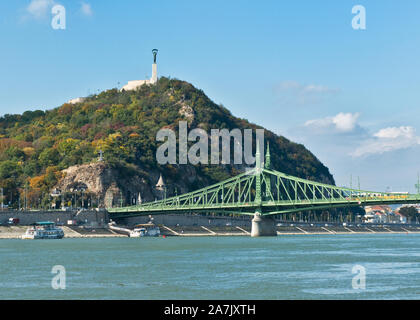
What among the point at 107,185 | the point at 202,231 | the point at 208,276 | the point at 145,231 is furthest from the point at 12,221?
the point at 208,276

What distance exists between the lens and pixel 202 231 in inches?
5768

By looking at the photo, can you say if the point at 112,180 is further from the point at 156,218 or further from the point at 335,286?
the point at 335,286

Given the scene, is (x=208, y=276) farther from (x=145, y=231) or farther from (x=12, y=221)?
(x=145, y=231)

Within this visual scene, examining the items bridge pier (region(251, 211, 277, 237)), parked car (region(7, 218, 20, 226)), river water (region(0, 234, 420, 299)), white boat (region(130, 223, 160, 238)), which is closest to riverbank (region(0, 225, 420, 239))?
parked car (region(7, 218, 20, 226))

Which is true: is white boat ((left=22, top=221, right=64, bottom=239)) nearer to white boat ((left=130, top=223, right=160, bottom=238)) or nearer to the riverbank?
the riverbank

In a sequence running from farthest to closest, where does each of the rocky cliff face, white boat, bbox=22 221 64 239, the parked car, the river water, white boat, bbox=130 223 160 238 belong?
the rocky cliff face
white boat, bbox=130 223 160 238
the parked car
white boat, bbox=22 221 64 239
the river water

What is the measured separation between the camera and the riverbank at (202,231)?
121000mm

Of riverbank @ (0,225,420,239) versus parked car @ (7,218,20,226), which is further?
parked car @ (7,218,20,226)

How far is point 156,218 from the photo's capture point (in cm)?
14750

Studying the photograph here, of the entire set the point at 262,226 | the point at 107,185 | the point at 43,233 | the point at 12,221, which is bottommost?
the point at 43,233

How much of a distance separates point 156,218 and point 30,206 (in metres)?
29.8

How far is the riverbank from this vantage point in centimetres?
12100

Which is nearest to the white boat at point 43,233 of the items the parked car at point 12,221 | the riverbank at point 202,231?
the riverbank at point 202,231

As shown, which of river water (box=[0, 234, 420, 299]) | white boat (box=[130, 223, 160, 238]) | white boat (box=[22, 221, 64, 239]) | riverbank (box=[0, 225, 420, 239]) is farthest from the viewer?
white boat (box=[130, 223, 160, 238])
